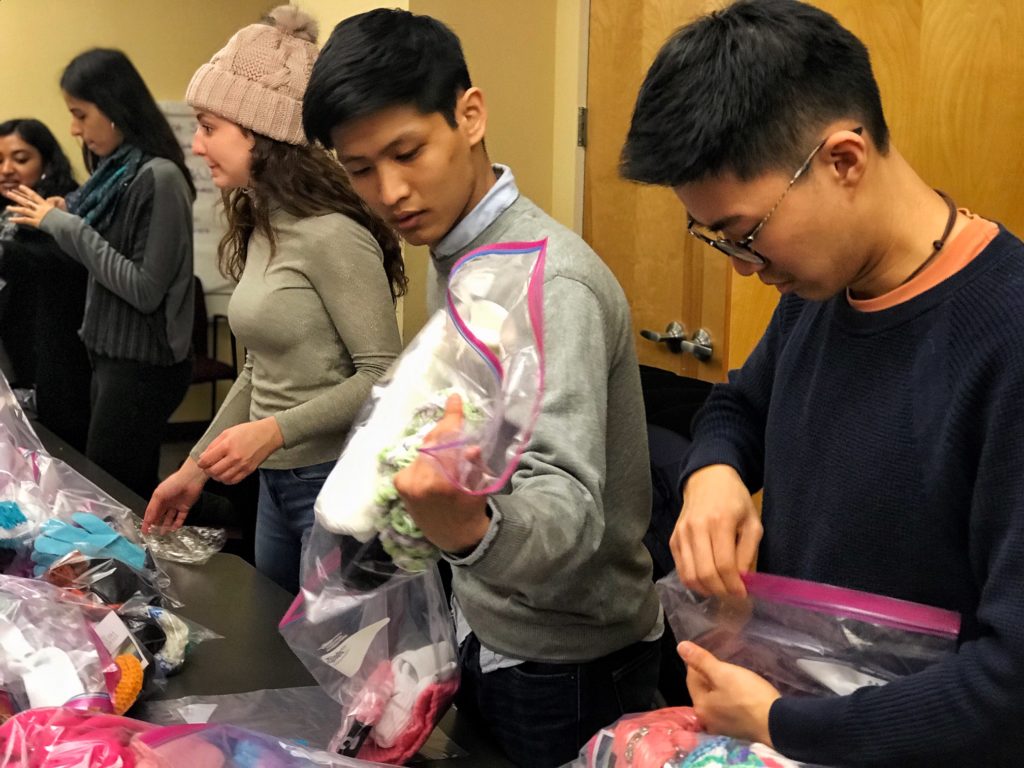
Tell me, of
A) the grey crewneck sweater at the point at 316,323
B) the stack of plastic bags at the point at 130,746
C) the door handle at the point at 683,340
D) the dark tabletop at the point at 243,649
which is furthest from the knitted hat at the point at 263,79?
the door handle at the point at 683,340

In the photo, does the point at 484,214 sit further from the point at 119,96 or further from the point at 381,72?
the point at 119,96

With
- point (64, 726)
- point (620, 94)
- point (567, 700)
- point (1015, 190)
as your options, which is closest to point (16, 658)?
point (64, 726)

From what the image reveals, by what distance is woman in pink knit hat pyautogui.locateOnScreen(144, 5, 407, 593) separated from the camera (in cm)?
168

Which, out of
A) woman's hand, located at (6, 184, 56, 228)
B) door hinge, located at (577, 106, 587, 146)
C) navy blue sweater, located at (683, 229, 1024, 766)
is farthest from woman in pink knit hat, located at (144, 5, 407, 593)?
door hinge, located at (577, 106, 587, 146)

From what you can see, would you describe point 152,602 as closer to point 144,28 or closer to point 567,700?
point 567,700

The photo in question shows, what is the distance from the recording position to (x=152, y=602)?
4.44ft

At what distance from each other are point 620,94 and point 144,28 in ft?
10.4

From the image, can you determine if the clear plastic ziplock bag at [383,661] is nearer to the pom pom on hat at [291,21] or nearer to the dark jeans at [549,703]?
the dark jeans at [549,703]

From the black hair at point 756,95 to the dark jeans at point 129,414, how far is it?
2098 mm

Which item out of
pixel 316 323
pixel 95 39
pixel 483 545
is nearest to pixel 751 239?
pixel 483 545

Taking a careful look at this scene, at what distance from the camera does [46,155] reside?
3689mm

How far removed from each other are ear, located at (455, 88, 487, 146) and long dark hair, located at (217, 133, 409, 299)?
56cm

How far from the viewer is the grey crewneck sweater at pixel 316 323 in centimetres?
167

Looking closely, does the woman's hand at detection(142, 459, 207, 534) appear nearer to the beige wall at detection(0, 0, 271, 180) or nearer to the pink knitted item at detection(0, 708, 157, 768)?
the pink knitted item at detection(0, 708, 157, 768)
